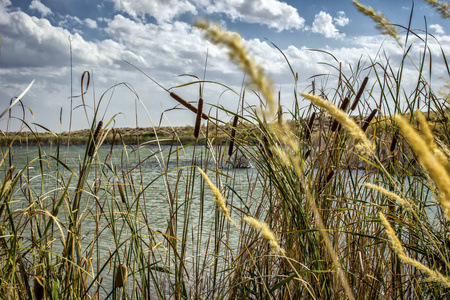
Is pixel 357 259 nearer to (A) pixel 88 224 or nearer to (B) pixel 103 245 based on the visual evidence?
(B) pixel 103 245

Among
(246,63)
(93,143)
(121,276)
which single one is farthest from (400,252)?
(93,143)

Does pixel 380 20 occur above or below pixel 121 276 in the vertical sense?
above

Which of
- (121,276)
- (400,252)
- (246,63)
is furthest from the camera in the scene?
(121,276)

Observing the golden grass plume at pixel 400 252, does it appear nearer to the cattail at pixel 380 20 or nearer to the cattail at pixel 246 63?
the cattail at pixel 246 63

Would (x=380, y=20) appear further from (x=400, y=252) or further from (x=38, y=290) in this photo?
(x=38, y=290)

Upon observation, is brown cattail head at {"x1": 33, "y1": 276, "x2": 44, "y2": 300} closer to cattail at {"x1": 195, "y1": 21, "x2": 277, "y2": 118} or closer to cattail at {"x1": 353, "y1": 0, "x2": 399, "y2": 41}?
cattail at {"x1": 195, "y1": 21, "x2": 277, "y2": 118}

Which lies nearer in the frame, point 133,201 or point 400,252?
point 400,252

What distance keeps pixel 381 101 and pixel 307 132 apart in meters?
0.37

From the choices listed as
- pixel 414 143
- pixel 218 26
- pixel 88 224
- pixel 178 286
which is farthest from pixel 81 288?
pixel 88 224

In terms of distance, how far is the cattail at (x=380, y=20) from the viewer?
3.86 feet

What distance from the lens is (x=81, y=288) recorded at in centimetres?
118

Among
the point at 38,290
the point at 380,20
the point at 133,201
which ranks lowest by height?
the point at 38,290

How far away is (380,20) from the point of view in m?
1.23

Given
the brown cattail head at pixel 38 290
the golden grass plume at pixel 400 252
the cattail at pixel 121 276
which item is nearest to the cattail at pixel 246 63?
the golden grass plume at pixel 400 252
